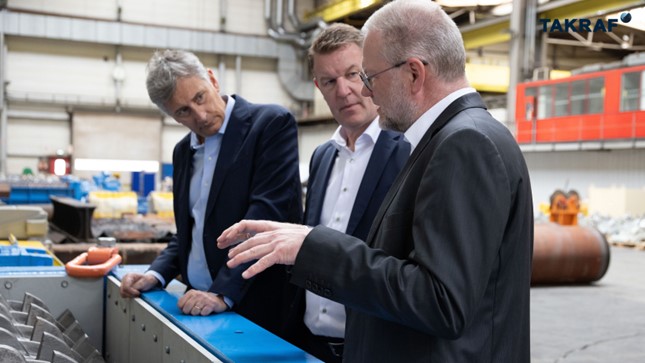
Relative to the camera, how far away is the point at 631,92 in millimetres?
13578

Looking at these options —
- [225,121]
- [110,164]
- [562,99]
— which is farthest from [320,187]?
[110,164]

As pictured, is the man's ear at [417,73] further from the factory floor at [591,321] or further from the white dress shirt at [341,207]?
the factory floor at [591,321]

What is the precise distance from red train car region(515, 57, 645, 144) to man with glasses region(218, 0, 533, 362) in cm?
1333

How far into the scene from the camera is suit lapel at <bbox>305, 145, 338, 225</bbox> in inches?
86.4

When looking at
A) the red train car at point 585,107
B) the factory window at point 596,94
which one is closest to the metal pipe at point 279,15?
the red train car at point 585,107

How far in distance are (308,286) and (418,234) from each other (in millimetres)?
243

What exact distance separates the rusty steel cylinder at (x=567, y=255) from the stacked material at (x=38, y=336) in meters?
6.64

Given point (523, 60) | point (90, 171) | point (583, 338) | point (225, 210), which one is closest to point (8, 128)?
point (90, 171)

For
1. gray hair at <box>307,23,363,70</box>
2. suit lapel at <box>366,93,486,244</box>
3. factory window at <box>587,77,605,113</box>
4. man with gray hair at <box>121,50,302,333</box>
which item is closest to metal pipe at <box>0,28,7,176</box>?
factory window at <box>587,77,605,113</box>

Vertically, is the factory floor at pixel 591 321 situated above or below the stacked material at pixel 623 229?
below

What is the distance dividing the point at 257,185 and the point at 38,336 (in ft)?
2.71

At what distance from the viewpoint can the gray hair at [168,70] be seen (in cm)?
214

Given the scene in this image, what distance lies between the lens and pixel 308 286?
123 cm

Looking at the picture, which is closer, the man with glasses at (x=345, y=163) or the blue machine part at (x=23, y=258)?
the man with glasses at (x=345, y=163)
